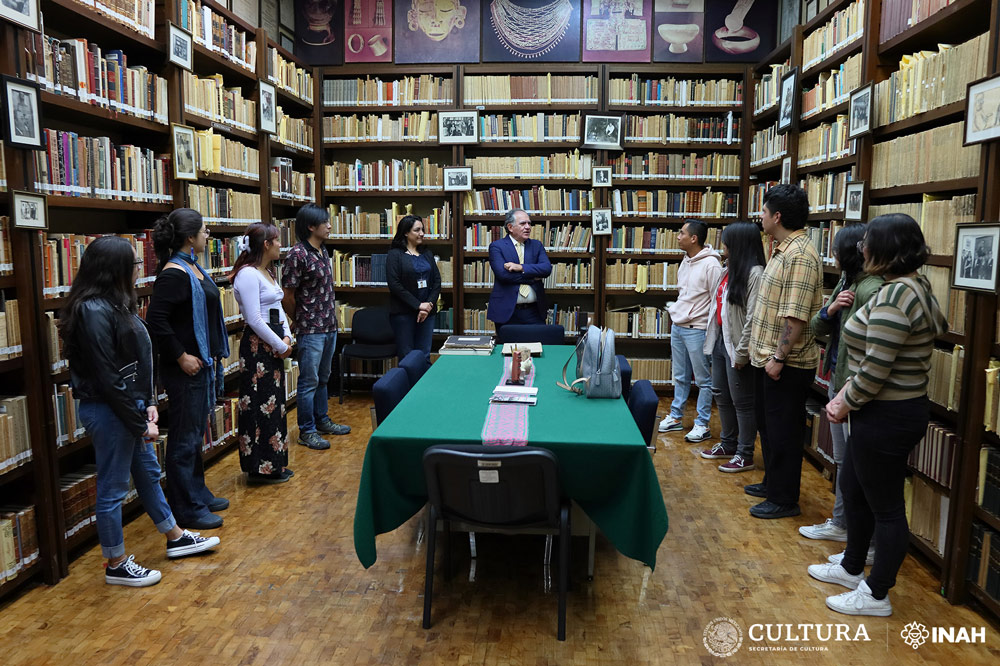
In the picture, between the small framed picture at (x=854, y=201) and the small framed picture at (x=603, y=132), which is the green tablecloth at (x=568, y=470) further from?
the small framed picture at (x=603, y=132)

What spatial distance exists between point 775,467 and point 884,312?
1576 millimetres

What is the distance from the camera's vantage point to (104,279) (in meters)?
2.89

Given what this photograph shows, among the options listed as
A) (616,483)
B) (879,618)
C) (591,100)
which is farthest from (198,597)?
(591,100)

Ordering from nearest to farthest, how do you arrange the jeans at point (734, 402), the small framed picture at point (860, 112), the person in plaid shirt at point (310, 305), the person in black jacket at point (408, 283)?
the small framed picture at point (860, 112) → the jeans at point (734, 402) → the person in plaid shirt at point (310, 305) → the person in black jacket at point (408, 283)

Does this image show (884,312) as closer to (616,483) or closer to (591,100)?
(616,483)

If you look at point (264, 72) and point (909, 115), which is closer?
point (909, 115)

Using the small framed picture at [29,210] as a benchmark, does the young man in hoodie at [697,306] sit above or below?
below

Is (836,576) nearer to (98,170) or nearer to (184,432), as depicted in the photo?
(184,432)

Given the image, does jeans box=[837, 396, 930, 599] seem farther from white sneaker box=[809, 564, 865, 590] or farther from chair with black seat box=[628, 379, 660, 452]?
chair with black seat box=[628, 379, 660, 452]

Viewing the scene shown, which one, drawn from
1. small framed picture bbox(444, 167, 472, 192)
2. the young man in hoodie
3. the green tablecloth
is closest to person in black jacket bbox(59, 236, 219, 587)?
the green tablecloth

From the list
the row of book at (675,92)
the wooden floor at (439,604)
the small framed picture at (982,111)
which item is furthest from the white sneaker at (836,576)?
the row of book at (675,92)

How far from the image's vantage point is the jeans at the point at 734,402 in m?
4.58

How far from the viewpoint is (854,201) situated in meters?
4.24

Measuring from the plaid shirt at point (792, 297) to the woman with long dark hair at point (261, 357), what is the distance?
2858 millimetres
